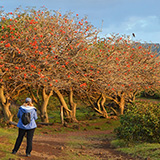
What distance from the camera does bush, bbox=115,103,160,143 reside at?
38.2 ft

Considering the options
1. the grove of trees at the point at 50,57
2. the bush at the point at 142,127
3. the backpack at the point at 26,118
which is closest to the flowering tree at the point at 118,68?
the grove of trees at the point at 50,57

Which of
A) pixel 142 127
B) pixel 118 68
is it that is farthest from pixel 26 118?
pixel 118 68

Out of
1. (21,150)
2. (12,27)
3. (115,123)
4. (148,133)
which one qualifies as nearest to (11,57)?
(12,27)

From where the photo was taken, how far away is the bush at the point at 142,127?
1165 cm

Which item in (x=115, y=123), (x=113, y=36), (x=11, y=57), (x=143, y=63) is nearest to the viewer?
(x=11, y=57)

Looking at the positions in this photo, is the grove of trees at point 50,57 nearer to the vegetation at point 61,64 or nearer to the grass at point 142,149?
the vegetation at point 61,64

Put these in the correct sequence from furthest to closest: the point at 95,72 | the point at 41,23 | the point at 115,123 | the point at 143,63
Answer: the point at 143,63 → the point at 115,123 → the point at 95,72 → the point at 41,23

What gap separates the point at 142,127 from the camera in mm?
11867

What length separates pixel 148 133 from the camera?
38.4 ft

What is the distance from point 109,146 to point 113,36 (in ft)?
40.6

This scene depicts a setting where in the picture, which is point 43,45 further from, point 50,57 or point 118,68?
point 118,68

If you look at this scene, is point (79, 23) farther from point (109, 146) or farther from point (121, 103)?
point (121, 103)

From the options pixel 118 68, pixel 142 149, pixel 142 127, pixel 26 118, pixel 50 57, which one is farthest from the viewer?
pixel 118 68

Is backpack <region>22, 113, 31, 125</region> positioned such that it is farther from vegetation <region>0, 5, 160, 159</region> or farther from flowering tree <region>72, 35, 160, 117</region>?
flowering tree <region>72, 35, 160, 117</region>
